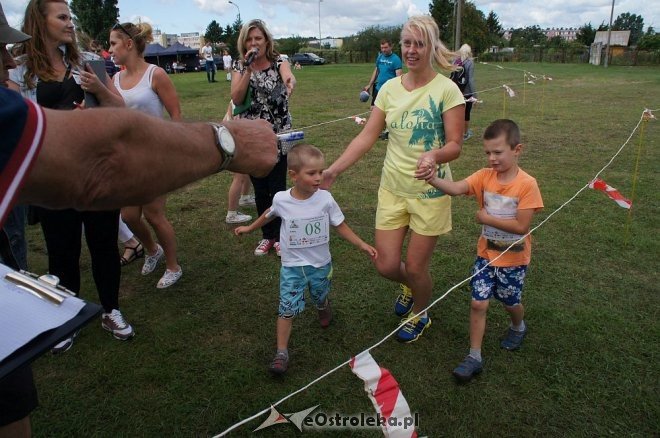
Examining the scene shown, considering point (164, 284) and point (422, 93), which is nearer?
point (422, 93)

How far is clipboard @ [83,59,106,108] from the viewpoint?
314 centimetres

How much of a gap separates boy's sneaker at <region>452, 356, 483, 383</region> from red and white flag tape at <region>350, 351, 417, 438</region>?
0.90 m

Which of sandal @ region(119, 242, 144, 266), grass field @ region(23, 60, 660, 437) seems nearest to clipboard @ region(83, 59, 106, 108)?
grass field @ region(23, 60, 660, 437)

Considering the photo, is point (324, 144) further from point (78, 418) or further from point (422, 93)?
point (78, 418)

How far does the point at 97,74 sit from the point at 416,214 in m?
2.46

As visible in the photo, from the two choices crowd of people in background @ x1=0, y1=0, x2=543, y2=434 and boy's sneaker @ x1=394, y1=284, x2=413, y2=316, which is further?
boy's sneaker @ x1=394, y1=284, x2=413, y2=316

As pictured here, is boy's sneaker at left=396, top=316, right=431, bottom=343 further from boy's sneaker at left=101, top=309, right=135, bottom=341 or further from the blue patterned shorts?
boy's sneaker at left=101, top=309, right=135, bottom=341

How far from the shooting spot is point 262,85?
4613 mm

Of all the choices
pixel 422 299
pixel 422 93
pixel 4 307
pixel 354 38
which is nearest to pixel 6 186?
pixel 4 307

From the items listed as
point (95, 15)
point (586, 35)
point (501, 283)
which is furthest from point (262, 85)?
point (586, 35)

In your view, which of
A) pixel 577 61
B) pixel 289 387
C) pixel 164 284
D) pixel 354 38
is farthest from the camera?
pixel 354 38

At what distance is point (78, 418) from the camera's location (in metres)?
2.82

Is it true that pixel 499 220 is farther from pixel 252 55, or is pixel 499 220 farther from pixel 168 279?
pixel 168 279

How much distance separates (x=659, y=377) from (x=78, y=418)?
143 inches
